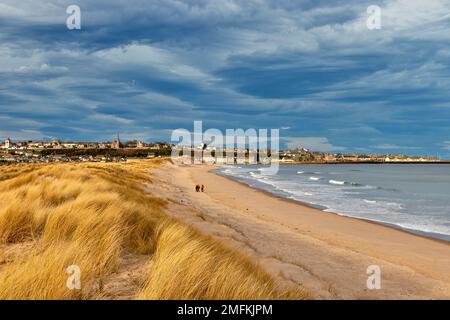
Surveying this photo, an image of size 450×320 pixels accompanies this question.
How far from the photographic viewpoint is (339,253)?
11.6 m

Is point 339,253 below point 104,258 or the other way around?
below

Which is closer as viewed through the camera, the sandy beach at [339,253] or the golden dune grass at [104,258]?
the golden dune grass at [104,258]

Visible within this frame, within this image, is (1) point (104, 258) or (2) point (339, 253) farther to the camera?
(2) point (339, 253)

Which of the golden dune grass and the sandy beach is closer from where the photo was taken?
the golden dune grass

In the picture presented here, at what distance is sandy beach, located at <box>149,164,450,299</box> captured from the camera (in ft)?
26.3

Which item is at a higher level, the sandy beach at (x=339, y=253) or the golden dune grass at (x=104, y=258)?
the golden dune grass at (x=104, y=258)

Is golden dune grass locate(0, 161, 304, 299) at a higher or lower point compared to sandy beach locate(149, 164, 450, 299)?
higher

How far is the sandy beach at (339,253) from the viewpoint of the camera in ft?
26.3

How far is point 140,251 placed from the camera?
22.7 ft
